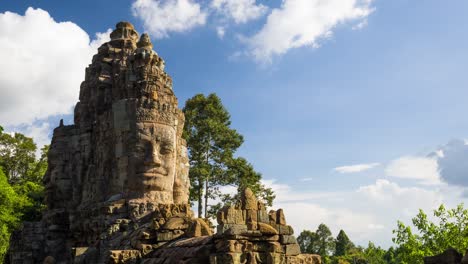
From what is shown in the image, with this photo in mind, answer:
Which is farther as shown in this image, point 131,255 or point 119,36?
point 119,36

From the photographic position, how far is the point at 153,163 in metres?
16.6

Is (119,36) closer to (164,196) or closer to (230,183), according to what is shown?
(164,196)

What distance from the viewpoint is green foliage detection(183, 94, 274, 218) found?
30.7 meters

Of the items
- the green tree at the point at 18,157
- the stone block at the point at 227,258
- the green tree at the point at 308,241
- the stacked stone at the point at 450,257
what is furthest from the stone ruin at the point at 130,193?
the green tree at the point at 308,241

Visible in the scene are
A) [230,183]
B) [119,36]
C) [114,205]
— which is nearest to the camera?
[114,205]

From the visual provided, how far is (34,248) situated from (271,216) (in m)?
13.8

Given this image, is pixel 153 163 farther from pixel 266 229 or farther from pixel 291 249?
pixel 291 249

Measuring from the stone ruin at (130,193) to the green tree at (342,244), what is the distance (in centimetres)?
5049

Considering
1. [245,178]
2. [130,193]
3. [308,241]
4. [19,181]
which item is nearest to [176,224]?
[130,193]

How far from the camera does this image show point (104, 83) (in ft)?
69.0

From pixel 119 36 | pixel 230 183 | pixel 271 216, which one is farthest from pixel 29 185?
pixel 271 216

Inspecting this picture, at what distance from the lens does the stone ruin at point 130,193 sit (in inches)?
395

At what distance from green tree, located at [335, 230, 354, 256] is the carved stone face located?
173 feet

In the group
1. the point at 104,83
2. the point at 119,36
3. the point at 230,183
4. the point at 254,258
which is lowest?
the point at 254,258
